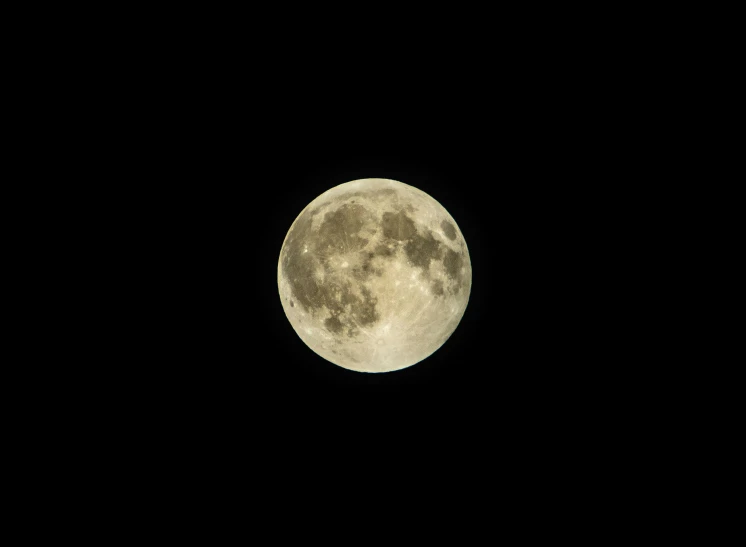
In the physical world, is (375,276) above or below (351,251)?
below

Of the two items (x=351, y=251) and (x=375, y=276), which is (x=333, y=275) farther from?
(x=375, y=276)

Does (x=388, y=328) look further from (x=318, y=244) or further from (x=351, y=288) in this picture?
(x=318, y=244)

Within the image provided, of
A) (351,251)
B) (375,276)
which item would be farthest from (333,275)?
(375,276)

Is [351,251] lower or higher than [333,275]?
higher

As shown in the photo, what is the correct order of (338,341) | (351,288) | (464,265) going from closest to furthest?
(351,288)
(338,341)
(464,265)

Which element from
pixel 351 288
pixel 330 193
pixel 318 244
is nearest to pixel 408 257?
pixel 351 288

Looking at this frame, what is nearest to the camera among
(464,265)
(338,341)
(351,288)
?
(351,288)

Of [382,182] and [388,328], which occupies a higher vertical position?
[382,182]

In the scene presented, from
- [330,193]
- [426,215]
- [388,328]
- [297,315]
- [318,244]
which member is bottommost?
[388,328]
